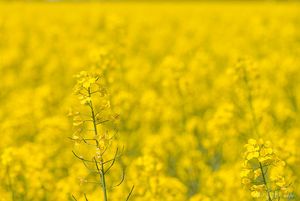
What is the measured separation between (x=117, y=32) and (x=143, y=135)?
1664 millimetres

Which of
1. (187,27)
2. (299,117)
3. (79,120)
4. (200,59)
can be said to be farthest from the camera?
(187,27)

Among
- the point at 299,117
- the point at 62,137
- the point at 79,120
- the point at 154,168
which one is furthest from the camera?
the point at 299,117

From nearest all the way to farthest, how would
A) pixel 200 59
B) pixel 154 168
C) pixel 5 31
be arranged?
1. pixel 154 168
2. pixel 200 59
3. pixel 5 31

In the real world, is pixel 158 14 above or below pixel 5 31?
above

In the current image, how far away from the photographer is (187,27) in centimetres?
1351

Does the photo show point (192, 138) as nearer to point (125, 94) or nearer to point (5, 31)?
point (125, 94)

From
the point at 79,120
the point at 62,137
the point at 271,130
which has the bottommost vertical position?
the point at 79,120

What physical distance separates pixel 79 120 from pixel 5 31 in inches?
363

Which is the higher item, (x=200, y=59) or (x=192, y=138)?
(x=200, y=59)

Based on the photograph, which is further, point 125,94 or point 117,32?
point 117,32

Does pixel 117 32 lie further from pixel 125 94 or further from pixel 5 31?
pixel 5 31

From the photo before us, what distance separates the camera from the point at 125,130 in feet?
18.6

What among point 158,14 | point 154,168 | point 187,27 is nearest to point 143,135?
point 154,168

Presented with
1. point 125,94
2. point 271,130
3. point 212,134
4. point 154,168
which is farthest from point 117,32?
point 154,168
